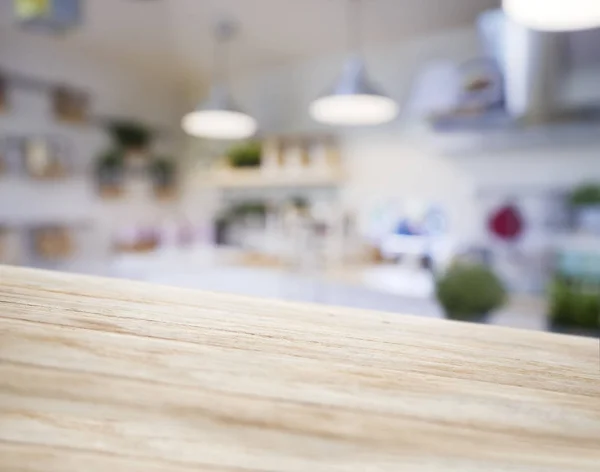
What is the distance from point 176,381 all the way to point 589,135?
347 cm

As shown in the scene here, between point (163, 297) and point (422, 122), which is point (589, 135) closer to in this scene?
point (422, 122)

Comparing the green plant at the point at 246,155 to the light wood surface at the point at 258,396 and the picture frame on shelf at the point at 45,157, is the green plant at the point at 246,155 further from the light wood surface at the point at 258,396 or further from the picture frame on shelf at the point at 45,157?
the light wood surface at the point at 258,396

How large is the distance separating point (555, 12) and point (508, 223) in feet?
7.10

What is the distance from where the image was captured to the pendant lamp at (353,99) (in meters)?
2.62

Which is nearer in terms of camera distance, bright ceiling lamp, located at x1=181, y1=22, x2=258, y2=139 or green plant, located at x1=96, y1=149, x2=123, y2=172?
bright ceiling lamp, located at x1=181, y1=22, x2=258, y2=139

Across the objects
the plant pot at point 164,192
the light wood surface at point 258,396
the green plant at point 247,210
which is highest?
the plant pot at point 164,192

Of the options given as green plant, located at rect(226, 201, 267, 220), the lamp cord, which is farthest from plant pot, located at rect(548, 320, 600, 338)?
green plant, located at rect(226, 201, 267, 220)

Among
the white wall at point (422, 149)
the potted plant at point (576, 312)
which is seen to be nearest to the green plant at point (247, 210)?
the white wall at point (422, 149)

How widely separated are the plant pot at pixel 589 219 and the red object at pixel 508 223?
331mm

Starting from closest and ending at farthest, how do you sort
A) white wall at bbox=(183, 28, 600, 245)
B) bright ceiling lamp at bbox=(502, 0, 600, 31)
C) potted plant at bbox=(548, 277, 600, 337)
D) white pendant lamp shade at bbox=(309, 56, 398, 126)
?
1. bright ceiling lamp at bbox=(502, 0, 600, 31)
2. potted plant at bbox=(548, 277, 600, 337)
3. white pendant lamp shade at bbox=(309, 56, 398, 126)
4. white wall at bbox=(183, 28, 600, 245)

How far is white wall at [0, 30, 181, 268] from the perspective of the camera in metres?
4.08

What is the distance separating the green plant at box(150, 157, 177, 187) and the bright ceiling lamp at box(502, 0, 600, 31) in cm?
405

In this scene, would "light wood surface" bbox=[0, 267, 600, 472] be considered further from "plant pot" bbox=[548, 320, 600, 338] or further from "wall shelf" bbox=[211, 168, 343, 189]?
"wall shelf" bbox=[211, 168, 343, 189]

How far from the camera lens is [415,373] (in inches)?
8.1
